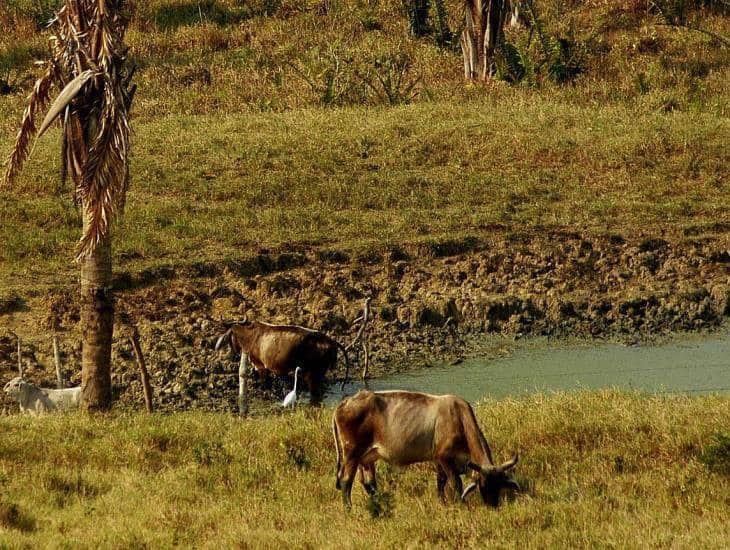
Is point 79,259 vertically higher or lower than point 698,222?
higher

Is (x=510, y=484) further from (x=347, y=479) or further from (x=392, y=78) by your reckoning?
(x=392, y=78)

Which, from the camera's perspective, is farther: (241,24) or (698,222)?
(241,24)

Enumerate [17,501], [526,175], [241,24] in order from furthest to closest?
[241,24], [526,175], [17,501]

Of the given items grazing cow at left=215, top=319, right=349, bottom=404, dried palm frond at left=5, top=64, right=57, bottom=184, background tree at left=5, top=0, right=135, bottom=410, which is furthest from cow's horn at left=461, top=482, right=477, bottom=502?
dried palm frond at left=5, top=64, right=57, bottom=184

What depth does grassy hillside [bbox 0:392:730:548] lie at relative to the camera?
10.0 metres

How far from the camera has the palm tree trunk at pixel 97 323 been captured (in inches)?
539

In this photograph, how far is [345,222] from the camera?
21.5 meters

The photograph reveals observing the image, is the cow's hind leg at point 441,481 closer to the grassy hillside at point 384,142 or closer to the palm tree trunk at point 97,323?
the palm tree trunk at point 97,323

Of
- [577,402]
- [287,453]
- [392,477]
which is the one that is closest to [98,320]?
[287,453]

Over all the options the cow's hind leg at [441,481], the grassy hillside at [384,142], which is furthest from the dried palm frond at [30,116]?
the grassy hillside at [384,142]

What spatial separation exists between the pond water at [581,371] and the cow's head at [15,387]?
370 centimetres

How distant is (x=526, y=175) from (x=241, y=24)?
49.7 ft

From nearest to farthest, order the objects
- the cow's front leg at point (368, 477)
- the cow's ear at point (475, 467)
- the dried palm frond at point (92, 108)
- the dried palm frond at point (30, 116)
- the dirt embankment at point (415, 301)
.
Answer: the cow's ear at point (475, 467) < the cow's front leg at point (368, 477) < the dried palm frond at point (92, 108) < the dried palm frond at point (30, 116) < the dirt embankment at point (415, 301)

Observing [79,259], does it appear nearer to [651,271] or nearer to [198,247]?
[198,247]
